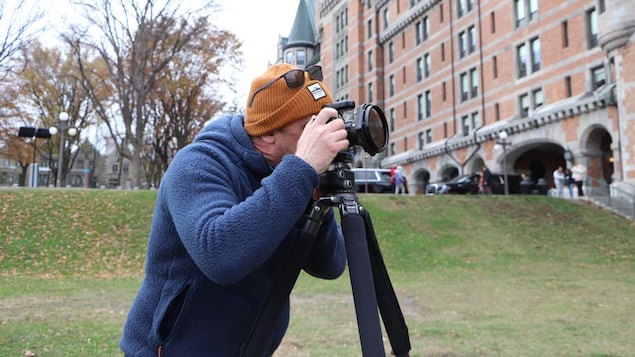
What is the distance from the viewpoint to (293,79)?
4.72 ft

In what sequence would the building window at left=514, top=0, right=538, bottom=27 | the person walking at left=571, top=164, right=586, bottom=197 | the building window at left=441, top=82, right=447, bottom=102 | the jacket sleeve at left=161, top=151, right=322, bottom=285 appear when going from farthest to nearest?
the building window at left=441, top=82, right=447, bottom=102 → the building window at left=514, top=0, right=538, bottom=27 → the person walking at left=571, top=164, right=586, bottom=197 → the jacket sleeve at left=161, top=151, right=322, bottom=285

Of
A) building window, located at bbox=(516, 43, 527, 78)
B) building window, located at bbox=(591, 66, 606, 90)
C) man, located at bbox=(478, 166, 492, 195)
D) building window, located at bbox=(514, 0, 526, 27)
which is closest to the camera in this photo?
man, located at bbox=(478, 166, 492, 195)

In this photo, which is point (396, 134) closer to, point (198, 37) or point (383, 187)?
point (383, 187)

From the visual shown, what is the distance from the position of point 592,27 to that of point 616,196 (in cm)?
1025

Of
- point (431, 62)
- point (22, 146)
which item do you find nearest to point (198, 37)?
point (22, 146)

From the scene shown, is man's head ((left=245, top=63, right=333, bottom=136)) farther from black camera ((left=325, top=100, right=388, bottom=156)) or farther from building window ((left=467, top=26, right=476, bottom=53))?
building window ((left=467, top=26, right=476, bottom=53))

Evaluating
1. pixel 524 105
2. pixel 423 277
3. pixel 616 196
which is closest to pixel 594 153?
pixel 616 196

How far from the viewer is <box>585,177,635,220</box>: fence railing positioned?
19.8 metres

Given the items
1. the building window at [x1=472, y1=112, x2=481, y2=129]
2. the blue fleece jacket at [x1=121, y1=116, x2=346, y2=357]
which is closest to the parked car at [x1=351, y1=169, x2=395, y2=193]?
the building window at [x1=472, y1=112, x2=481, y2=129]

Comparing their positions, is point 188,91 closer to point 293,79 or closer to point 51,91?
point 51,91

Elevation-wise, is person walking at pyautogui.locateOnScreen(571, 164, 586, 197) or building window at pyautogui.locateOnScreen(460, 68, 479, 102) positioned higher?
building window at pyautogui.locateOnScreen(460, 68, 479, 102)

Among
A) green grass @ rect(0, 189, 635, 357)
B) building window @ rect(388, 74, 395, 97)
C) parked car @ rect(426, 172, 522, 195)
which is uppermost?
building window @ rect(388, 74, 395, 97)

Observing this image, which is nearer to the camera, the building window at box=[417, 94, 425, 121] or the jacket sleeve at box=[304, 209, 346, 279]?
the jacket sleeve at box=[304, 209, 346, 279]

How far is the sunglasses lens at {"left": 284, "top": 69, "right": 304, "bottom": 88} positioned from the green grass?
404 cm
